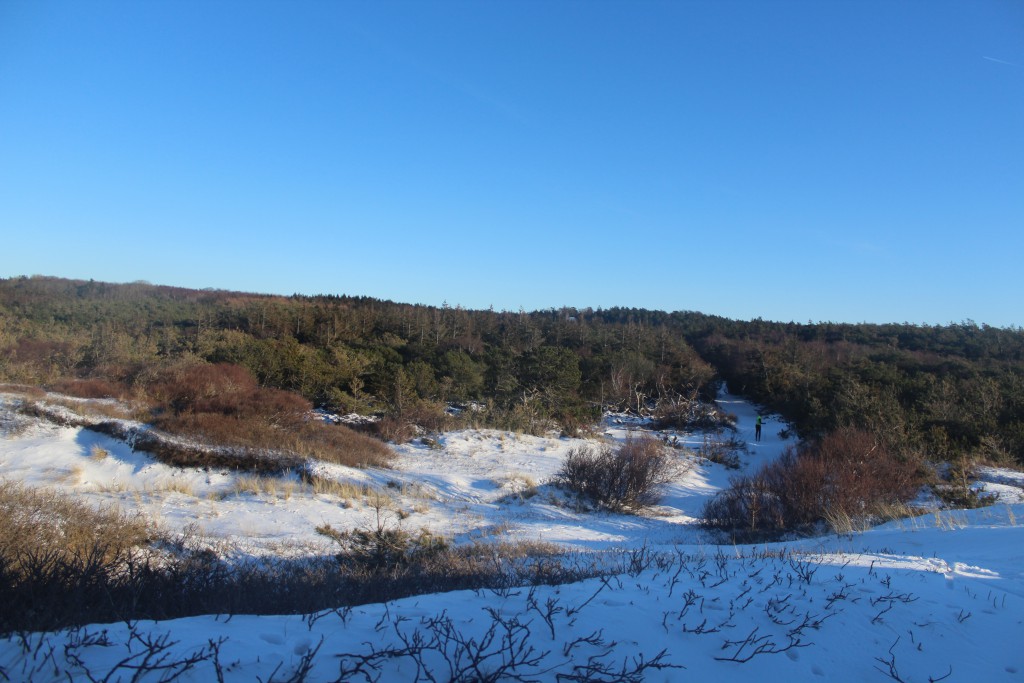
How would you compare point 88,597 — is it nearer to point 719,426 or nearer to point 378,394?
point 378,394

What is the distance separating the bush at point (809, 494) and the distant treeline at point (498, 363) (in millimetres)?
5786

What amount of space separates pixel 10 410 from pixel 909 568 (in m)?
18.1

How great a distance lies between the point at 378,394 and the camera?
2450 centimetres

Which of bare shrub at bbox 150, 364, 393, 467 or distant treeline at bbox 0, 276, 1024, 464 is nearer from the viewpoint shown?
bare shrub at bbox 150, 364, 393, 467

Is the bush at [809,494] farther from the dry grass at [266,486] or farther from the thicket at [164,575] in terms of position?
the dry grass at [266,486]

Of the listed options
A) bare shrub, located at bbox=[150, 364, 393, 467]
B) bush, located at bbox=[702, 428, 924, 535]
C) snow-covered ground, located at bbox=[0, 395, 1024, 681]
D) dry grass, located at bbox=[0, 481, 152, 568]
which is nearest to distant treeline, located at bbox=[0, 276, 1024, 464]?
bare shrub, located at bbox=[150, 364, 393, 467]

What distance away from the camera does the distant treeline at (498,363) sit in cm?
2061

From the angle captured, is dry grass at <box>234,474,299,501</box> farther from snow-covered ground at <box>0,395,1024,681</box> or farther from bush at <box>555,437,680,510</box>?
bush at <box>555,437,680,510</box>

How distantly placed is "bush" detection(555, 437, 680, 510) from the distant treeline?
815 centimetres

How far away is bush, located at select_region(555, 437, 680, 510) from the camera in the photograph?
13.0 meters

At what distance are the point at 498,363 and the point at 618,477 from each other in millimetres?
15974

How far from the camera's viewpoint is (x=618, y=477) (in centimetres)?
1312

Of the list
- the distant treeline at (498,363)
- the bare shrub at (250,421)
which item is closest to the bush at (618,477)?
the bare shrub at (250,421)

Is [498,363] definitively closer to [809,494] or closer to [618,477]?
[618,477]
